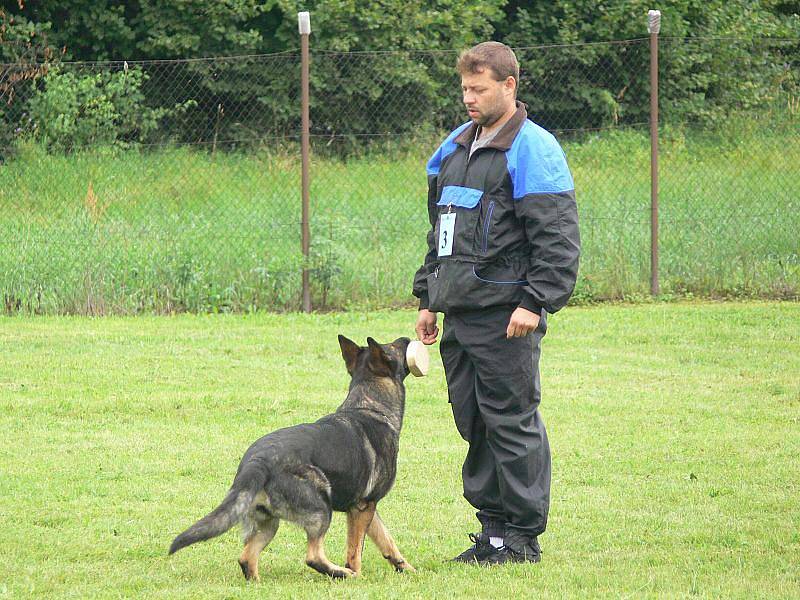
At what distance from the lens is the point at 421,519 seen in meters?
5.23

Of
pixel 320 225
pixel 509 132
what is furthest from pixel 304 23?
pixel 509 132

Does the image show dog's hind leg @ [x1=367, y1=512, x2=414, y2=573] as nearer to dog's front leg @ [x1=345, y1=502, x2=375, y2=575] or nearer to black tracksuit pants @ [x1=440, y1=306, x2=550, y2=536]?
dog's front leg @ [x1=345, y1=502, x2=375, y2=575]

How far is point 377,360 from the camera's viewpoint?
4.80 metres

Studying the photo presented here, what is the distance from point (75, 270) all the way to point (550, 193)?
7060 mm

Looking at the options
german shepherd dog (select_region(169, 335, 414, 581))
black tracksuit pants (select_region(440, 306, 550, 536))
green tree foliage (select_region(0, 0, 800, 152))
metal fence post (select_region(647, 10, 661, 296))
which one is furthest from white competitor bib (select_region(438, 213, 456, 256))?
metal fence post (select_region(647, 10, 661, 296))

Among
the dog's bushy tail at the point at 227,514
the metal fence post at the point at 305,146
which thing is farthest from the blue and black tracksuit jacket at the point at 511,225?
the metal fence post at the point at 305,146

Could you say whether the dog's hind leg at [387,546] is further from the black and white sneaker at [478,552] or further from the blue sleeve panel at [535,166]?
the blue sleeve panel at [535,166]

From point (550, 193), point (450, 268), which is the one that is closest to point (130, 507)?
point (450, 268)

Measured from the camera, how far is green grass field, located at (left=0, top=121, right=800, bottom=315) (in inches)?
415

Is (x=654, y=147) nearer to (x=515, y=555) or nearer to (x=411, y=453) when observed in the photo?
(x=411, y=453)

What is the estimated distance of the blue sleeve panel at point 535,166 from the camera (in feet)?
14.2

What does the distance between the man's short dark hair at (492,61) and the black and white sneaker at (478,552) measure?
182 centimetres

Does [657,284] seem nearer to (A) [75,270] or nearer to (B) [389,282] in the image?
(B) [389,282]

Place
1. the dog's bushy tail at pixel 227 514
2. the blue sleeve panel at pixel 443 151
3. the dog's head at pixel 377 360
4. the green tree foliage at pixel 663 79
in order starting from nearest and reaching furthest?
the dog's bushy tail at pixel 227 514 < the blue sleeve panel at pixel 443 151 < the dog's head at pixel 377 360 < the green tree foliage at pixel 663 79
